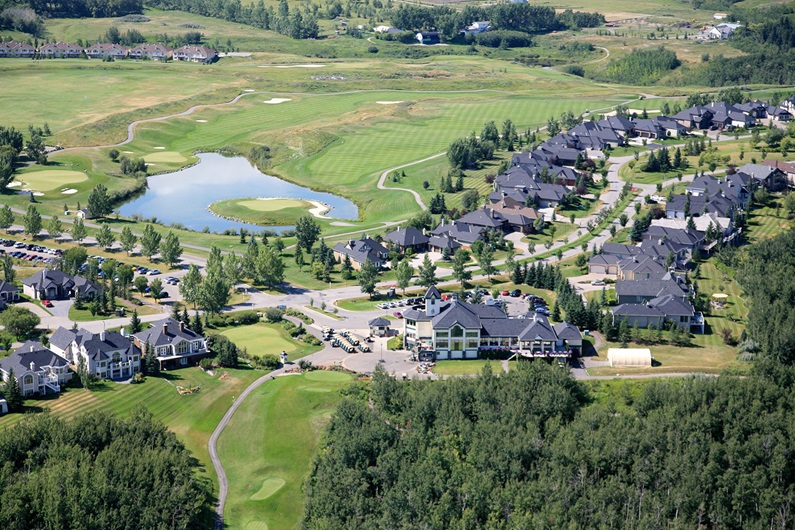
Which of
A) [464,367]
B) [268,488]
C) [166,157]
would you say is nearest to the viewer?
[268,488]

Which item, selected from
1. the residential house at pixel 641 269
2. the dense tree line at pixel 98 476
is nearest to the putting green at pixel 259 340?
the dense tree line at pixel 98 476

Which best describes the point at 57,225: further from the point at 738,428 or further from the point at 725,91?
the point at 725,91

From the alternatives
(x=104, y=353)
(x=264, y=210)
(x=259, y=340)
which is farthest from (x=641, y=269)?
(x=264, y=210)

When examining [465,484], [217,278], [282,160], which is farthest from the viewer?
[282,160]

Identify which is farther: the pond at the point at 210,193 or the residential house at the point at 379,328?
the pond at the point at 210,193

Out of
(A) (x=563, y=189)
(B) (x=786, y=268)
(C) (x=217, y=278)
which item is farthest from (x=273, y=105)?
(B) (x=786, y=268)

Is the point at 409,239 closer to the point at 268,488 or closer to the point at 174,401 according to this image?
the point at 174,401

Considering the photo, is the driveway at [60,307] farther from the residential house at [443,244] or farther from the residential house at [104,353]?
the residential house at [443,244]
